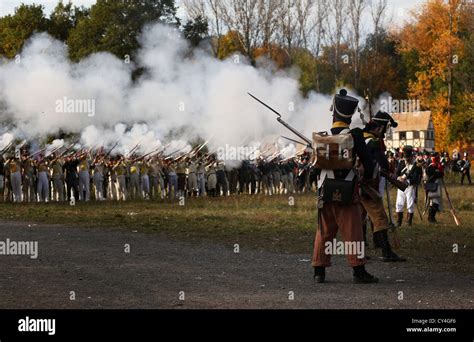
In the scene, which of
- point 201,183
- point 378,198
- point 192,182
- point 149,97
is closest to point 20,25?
point 149,97

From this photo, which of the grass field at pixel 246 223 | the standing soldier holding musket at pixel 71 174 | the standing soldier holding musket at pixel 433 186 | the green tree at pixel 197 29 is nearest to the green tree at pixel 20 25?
the green tree at pixel 197 29

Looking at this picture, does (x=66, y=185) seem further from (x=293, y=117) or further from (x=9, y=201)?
(x=293, y=117)

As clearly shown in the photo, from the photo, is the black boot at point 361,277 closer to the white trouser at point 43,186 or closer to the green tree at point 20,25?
the white trouser at point 43,186

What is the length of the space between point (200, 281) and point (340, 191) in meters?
1.96

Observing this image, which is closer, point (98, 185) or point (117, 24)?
point (98, 185)

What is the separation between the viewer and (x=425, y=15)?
66438 millimetres

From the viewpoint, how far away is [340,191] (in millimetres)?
10336

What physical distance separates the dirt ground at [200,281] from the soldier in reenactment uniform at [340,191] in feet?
1.00

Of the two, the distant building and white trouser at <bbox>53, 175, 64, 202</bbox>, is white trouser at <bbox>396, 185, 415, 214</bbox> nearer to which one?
white trouser at <bbox>53, 175, 64, 202</bbox>

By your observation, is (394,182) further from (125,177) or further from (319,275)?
(125,177)

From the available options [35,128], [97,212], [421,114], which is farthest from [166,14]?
[421,114]

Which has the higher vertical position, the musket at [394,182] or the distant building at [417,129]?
the distant building at [417,129]

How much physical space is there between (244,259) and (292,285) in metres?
2.44

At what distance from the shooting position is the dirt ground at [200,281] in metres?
8.82
